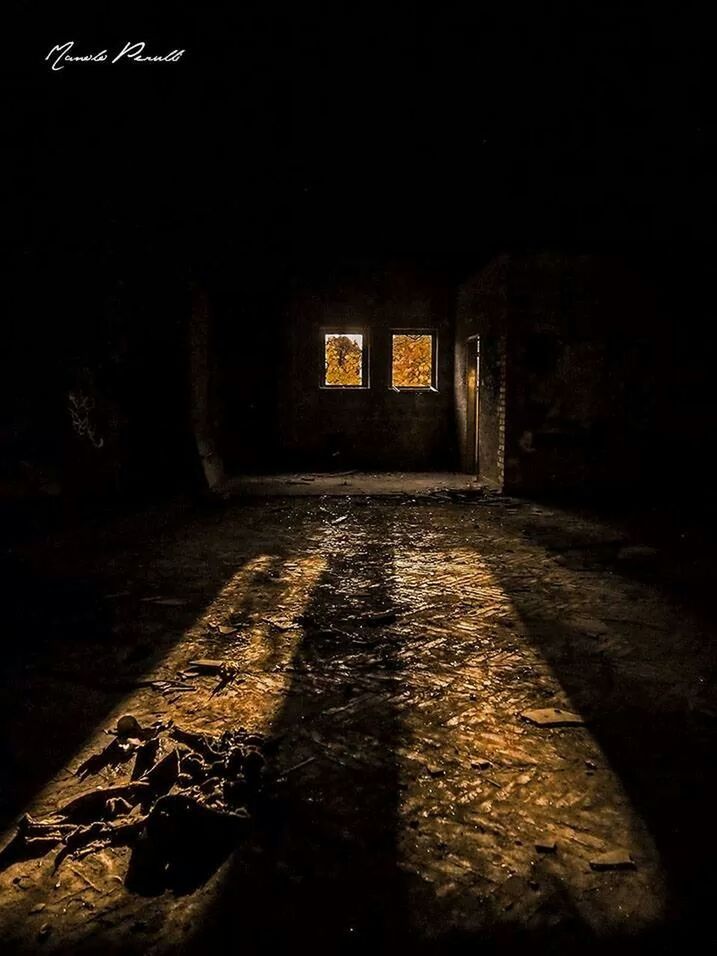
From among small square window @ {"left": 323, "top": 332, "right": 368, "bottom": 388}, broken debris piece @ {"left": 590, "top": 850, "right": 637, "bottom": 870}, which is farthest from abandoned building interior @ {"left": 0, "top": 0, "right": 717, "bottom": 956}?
small square window @ {"left": 323, "top": 332, "right": 368, "bottom": 388}

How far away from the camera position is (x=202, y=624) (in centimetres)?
384

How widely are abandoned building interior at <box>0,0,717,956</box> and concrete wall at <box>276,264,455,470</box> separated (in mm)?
62

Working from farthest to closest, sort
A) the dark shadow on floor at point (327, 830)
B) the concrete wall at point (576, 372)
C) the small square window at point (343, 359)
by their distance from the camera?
the small square window at point (343, 359) → the concrete wall at point (576, 372) → the dark shadow on floor at point (327, 830)

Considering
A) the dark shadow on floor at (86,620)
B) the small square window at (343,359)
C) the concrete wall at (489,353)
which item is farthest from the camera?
the small square window at (343,359)

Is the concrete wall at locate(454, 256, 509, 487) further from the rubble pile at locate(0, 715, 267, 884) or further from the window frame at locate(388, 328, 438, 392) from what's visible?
the rubble pile at locate(0, 715, 267, 884)

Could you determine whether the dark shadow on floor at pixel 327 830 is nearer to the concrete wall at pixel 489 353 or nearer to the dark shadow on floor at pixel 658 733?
the dark shadow on floor at pixel 658 733

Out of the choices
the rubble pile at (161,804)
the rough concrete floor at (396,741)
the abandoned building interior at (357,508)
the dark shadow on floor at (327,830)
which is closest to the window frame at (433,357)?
the abandoned building interior at (357,508)

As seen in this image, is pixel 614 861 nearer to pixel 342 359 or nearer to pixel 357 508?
pixel 357 508

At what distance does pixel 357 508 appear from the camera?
7.96m

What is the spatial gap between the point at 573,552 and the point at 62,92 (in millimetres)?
7584

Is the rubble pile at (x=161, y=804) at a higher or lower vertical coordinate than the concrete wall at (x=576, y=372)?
lower
